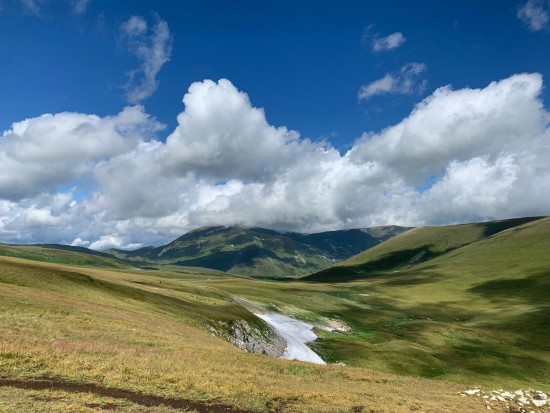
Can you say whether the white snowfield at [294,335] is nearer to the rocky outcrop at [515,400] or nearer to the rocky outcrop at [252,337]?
the rocky outcrop at [252,337]

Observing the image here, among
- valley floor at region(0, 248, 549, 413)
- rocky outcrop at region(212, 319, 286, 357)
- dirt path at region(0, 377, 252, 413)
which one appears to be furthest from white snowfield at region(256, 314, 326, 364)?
dirt path at region(0, 377, 252, 413)

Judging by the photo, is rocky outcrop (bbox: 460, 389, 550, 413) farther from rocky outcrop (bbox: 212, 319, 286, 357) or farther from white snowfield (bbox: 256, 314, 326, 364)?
rocky outcrop (bbox: 212, 319, 286, 357)

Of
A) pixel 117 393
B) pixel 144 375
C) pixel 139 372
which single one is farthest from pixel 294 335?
pixel 117 393

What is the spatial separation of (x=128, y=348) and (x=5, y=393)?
13460 millimetres

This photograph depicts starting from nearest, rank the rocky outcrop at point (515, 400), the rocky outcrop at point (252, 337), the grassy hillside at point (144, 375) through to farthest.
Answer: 1. the grassy hillside at point (144, 375)
2. the rocky outcrop at point (515, 400)
3. the rocky outcrop at point (252, 337)

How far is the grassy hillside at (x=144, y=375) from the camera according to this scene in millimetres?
21625

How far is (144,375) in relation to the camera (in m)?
26.0

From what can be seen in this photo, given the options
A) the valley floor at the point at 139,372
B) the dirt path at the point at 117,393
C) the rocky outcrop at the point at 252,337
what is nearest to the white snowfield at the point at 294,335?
the rocky outcrop at the point at 252,337

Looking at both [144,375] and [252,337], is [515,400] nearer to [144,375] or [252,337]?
[144,375]

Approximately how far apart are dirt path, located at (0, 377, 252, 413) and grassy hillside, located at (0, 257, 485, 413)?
0.18 ft

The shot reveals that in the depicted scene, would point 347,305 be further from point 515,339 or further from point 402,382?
point 402,382

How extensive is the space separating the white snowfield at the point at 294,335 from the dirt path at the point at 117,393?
139 ft

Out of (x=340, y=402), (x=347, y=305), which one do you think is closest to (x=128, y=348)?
(x=340, y=402)

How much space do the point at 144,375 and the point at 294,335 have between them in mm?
71243
